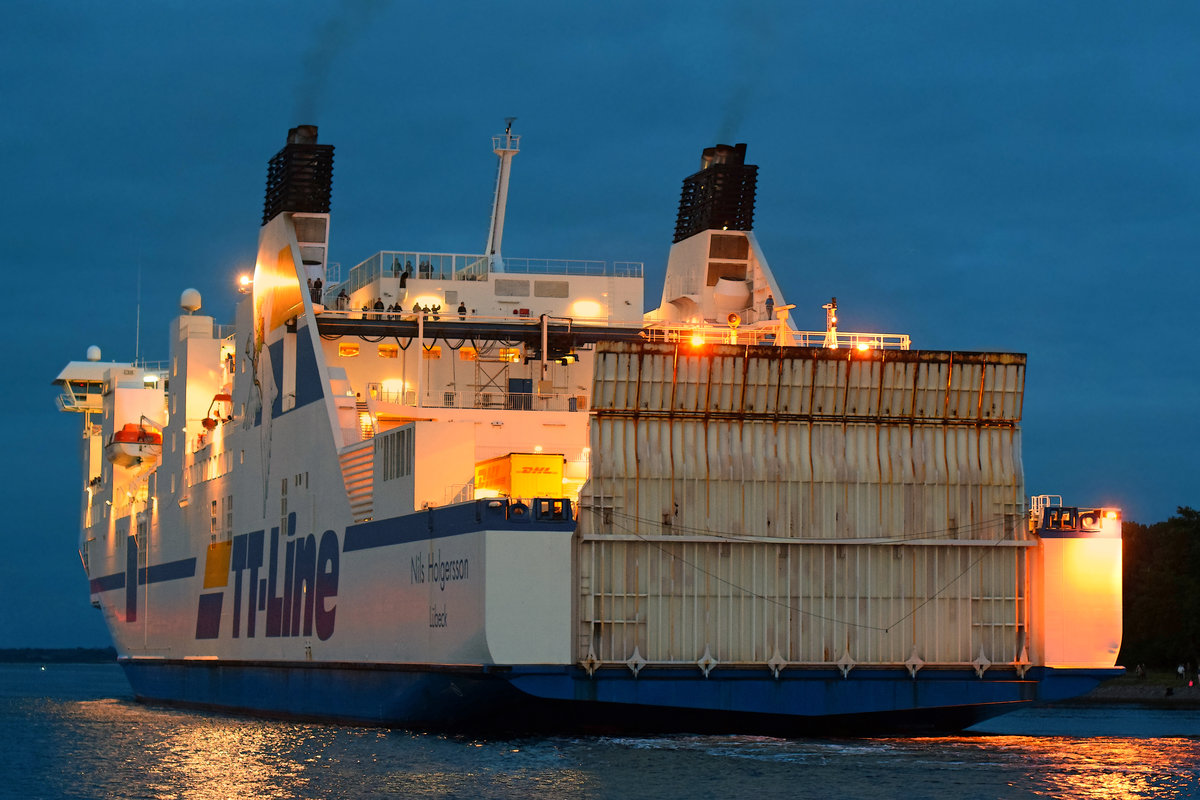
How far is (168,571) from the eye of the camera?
51.5 metres

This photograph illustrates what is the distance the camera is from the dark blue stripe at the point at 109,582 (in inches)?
2265

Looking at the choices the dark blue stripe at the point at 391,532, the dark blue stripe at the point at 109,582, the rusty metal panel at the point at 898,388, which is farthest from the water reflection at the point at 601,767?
the dark blue stripe at the point at 109,582

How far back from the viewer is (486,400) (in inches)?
1594

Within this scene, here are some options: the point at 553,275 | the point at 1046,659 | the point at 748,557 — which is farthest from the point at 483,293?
the point at 1046,659

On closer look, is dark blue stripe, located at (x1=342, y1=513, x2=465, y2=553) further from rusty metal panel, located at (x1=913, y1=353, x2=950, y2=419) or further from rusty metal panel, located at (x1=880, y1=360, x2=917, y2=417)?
rusty metal panel, located at (x1=913, y1=353, x2=950, y2=419)

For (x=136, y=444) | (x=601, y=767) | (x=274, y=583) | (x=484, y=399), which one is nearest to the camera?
(x=601, y=767)

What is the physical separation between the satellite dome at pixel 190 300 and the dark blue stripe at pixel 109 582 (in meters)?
10.5

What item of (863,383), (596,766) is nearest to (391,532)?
(596,766)

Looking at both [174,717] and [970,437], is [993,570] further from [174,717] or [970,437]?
[174,717]

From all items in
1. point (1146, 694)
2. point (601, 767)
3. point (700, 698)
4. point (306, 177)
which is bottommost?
point (1146, 694)

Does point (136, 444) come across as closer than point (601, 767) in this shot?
No

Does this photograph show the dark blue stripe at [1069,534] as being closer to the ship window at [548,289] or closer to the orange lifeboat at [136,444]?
the ship window at [548,289]

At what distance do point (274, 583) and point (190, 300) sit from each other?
1404 centimetres

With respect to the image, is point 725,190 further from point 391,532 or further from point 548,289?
point 391,532
